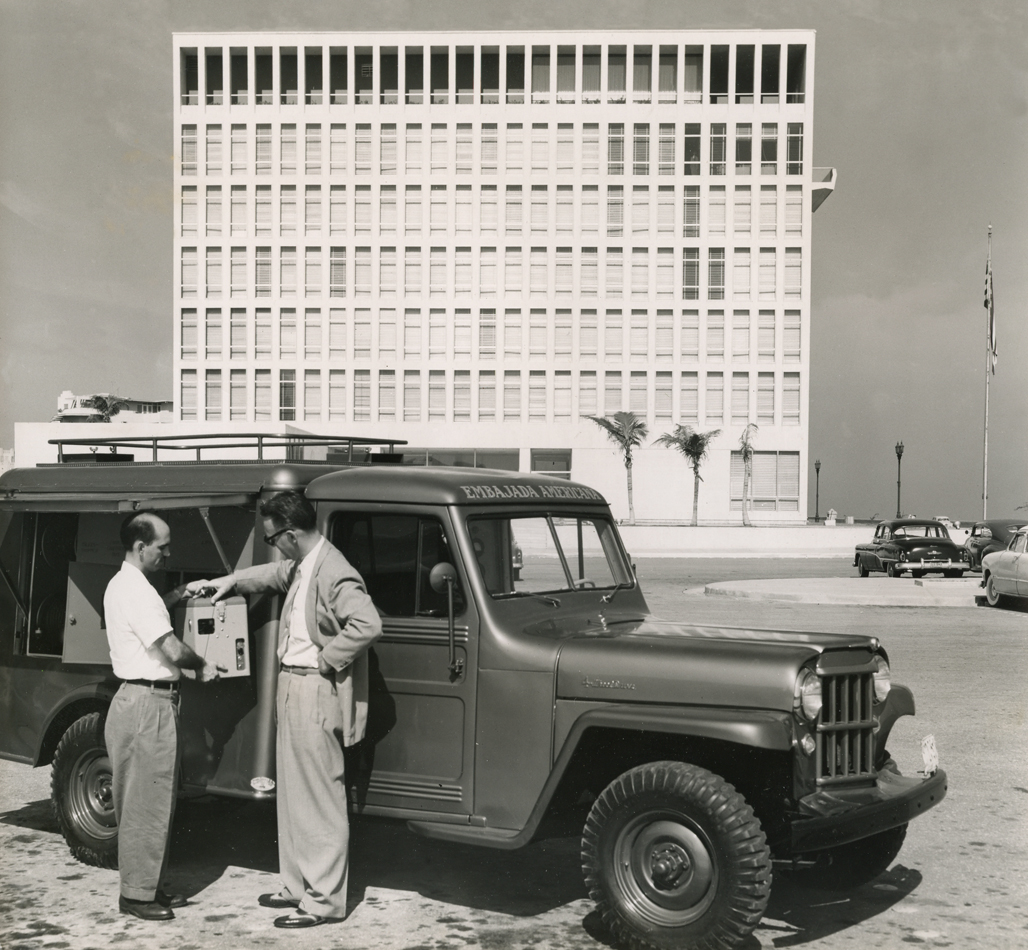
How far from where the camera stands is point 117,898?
5723 mm

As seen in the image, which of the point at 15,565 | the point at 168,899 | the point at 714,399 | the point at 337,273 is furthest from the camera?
the point at 714,399

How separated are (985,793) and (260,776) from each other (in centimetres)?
479

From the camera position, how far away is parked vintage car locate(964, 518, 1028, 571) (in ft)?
111

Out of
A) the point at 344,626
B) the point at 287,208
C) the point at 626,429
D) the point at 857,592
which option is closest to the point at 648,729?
the point at 344,626

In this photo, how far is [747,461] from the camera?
76.9 m

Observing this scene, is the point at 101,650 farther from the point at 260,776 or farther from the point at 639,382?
the point at 639,382

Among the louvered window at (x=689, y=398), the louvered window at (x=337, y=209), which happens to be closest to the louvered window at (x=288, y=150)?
the louvered window at (x=337, y=209)

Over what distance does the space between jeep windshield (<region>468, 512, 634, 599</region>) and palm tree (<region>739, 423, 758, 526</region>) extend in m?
71.0

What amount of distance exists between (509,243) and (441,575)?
73.1 metres

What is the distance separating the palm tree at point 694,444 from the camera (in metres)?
73.4

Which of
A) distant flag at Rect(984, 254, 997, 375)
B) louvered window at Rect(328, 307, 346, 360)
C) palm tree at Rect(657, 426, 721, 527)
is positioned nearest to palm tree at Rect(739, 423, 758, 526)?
palm tree at Rect(657, 426, 721, 527)

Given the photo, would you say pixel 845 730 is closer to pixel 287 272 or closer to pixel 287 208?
pixel 287 272

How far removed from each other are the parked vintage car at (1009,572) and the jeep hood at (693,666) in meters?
17.1

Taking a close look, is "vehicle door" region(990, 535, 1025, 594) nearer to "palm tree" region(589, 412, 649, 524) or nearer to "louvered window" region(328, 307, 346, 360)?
"palm tree" region(589, 412, 649, 524)
